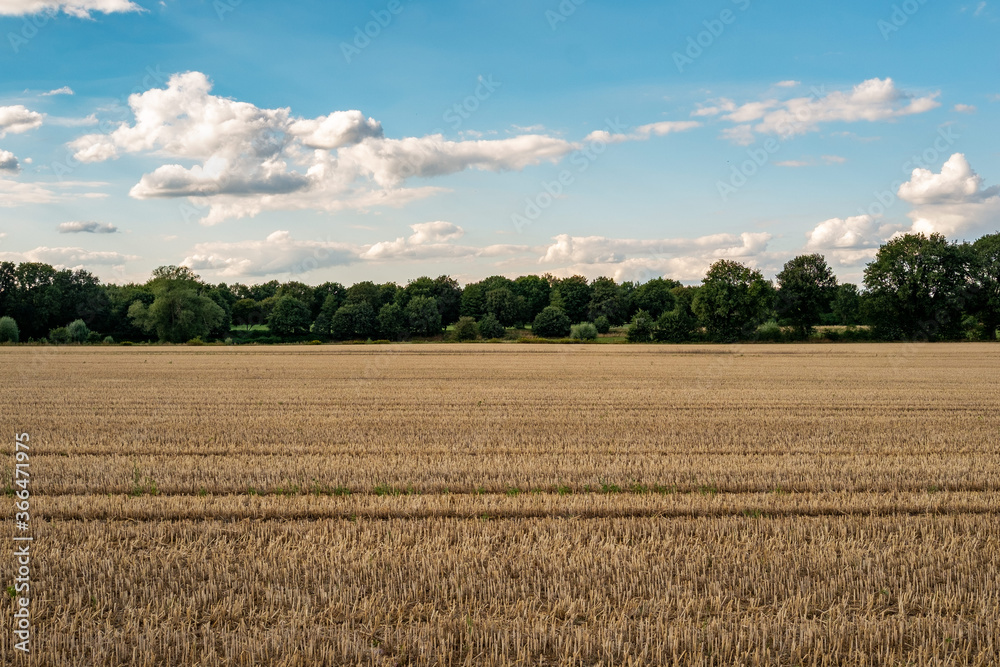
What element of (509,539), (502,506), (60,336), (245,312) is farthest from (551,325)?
(509,539)

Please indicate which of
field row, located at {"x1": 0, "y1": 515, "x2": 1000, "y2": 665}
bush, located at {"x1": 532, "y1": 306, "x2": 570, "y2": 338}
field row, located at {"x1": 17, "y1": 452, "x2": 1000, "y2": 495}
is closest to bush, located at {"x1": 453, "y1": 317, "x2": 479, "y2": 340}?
bush, located at {"x1": 532, "y1": 306, "x2": 570, "y2": 338}

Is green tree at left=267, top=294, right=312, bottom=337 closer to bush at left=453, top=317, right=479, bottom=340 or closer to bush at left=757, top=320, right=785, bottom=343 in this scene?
bush at left=453, top=317, right=479, bottom=340

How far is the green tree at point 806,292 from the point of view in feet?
282

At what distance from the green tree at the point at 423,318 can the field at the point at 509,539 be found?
72.5 meters

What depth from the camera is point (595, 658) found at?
5375 mm

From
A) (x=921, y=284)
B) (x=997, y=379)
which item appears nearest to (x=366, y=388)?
(x=997, y=379)

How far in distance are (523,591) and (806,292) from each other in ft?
294

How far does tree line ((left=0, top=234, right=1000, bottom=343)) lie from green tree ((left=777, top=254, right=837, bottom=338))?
6.8 inches

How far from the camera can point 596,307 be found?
10381 cm

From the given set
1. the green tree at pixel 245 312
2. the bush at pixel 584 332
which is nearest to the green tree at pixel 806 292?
the bush at pixel 584 332

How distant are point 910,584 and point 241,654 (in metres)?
6.32

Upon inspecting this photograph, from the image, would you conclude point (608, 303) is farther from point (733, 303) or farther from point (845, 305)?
point (845, 305)

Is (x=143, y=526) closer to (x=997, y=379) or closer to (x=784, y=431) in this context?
(x=784, y=431)

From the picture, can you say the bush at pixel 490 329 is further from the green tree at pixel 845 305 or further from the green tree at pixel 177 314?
the green tree at pixel 845 305
